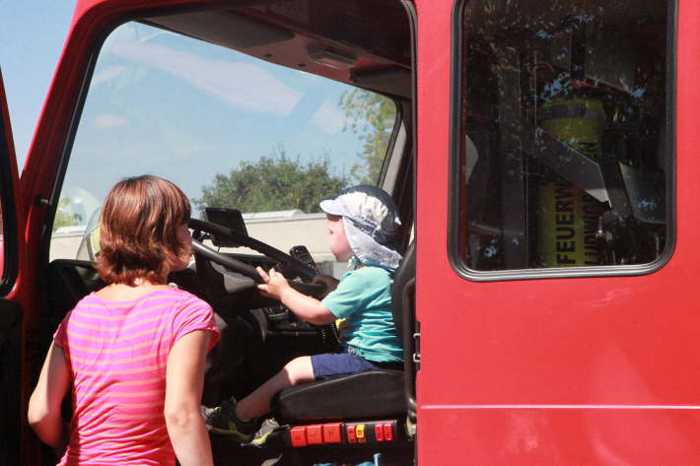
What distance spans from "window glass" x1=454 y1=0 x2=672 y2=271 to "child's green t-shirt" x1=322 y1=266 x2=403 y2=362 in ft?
2.86

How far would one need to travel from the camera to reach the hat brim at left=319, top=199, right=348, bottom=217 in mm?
3734

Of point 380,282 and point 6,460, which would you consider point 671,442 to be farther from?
point 6,460

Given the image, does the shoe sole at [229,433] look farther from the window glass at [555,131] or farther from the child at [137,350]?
the window glass at [555,131]

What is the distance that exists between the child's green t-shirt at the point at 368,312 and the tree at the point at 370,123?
1.30 m

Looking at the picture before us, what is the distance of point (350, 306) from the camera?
356 centimetres

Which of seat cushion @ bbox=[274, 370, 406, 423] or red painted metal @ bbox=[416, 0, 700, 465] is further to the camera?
seat cushion @ bbox=[274, 370, 406, 423]

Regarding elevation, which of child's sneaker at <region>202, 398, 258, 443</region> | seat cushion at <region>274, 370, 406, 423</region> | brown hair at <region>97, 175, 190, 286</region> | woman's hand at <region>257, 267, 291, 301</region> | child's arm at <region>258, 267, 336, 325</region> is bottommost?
child's sneaker at <region>202, 398, 258, 443</region>

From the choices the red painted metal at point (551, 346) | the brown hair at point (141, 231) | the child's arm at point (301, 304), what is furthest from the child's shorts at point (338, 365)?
the brown hair at point (141, 231)

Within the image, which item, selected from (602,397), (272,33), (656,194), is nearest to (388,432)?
(602,397)

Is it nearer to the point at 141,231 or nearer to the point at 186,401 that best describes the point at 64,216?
the point at 141,231

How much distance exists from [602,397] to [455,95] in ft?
2.78

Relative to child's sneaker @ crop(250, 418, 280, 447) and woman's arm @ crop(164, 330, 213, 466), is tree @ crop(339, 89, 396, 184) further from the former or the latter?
woman's arm @ crop(164, 330, 213, 466)

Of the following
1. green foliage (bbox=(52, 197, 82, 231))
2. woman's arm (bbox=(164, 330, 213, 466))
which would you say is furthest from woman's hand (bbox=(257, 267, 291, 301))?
woman's arm (bbox=(164, 330, 213, 466))

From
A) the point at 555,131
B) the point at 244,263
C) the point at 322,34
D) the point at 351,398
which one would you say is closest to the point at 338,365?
the point at 351,398
